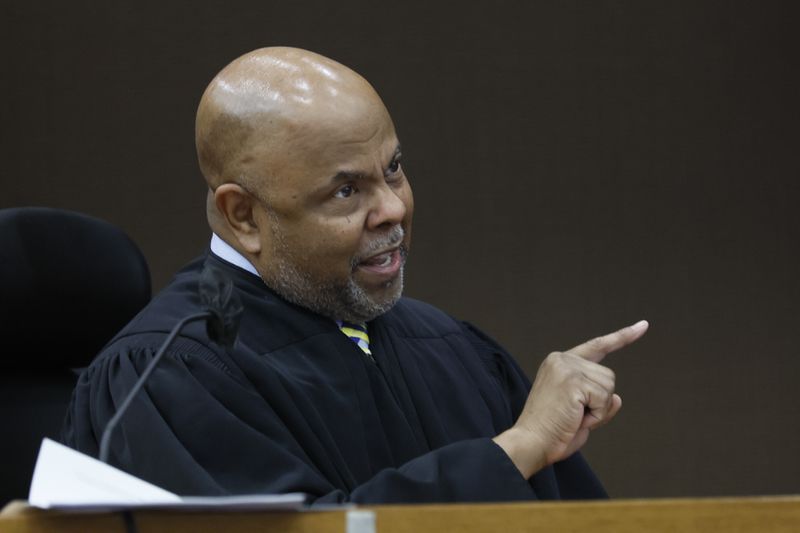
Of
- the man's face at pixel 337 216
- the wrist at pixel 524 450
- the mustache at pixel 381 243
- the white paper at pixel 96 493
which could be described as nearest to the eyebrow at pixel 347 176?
the man's face at pixel 337 216

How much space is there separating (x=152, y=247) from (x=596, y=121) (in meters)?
1.46

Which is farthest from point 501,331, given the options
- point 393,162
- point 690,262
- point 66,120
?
point 393,162

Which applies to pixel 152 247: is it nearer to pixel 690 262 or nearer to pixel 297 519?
pixel 690 262

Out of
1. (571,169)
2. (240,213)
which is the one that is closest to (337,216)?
(240,213)

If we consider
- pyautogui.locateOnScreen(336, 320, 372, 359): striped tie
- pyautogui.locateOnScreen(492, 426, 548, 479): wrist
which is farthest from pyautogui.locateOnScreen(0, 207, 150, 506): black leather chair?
pyautogui.locateOnScreen(492, 426, 548, 479): wrist

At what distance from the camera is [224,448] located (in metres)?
1.96

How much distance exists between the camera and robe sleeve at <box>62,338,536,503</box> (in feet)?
6.23

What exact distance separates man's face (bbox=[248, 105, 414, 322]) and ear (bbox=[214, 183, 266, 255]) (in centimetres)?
2

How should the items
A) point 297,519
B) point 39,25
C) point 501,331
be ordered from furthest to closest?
1. point 501,331
2. point 39,25
3. point 297,519

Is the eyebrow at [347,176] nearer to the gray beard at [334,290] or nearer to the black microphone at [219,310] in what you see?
the gray beard at [334,290]

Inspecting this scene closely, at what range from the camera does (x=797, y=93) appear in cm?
430

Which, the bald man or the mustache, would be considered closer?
the bald man

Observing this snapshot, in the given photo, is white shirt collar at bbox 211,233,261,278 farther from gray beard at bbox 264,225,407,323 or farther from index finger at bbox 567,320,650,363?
index finger at bbox 567,320,650,363

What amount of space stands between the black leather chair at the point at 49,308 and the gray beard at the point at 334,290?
39cm
